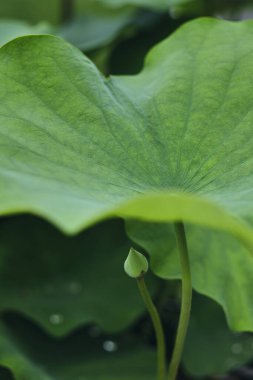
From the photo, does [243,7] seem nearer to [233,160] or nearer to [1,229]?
[1,229]

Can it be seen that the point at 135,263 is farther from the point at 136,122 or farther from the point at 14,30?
the point at 14,30

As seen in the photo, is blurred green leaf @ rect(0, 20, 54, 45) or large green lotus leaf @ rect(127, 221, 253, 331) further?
blurred green leaf @ rect(0, 20, 54, 45)

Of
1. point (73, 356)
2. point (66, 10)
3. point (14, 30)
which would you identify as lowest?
point (73, 356)

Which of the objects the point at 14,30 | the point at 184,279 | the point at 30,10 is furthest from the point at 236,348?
the point at 30,10

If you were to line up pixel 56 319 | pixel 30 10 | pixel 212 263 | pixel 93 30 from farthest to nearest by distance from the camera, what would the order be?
pixel 30 10 → pixel 93 30 → pixel 56 319 → pixel 212 263

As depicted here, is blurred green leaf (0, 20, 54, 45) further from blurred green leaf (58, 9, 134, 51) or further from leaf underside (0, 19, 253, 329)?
leaf underside (0, 19, 253, 329)

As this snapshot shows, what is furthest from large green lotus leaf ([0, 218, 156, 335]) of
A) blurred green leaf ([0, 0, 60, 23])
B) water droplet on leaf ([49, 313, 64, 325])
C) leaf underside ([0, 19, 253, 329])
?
blurred green leaf ([0, 0, 60, 23])

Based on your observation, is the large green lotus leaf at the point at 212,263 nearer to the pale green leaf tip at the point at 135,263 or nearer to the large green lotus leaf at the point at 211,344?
the pale green leaf tip at the point at 135,263
